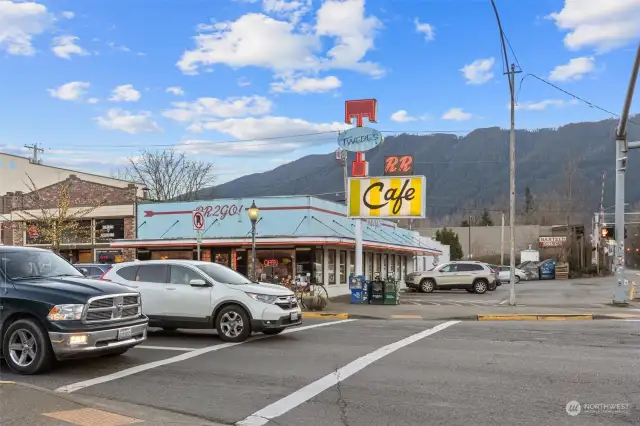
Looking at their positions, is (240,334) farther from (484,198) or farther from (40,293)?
(484,198)

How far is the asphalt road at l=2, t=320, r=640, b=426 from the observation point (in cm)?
659

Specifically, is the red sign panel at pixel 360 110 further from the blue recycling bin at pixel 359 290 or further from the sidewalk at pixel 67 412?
the sidewalk at pixel 67 412

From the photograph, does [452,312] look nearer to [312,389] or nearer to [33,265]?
[312,389]

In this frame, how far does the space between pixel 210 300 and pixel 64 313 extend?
12.9 feet

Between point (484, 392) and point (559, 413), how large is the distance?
3.60 ft

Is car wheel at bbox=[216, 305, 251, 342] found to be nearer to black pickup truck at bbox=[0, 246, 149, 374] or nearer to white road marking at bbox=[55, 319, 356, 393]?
white road marking at bbox=[55, 319, 356, 393]

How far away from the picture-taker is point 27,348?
8.38 m

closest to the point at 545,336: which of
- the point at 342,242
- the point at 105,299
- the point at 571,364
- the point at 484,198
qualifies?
the point at 571,364

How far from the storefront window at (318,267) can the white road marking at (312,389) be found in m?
13.4

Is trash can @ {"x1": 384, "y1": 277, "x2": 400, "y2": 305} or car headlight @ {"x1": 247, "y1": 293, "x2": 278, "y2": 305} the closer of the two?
car headlight @ {"x1": 247, "y1": 293, "x2": 278, "y2": 305}

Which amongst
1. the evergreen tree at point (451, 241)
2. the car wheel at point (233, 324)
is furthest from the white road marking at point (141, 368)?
the evergreen tree at point (451, 241)
